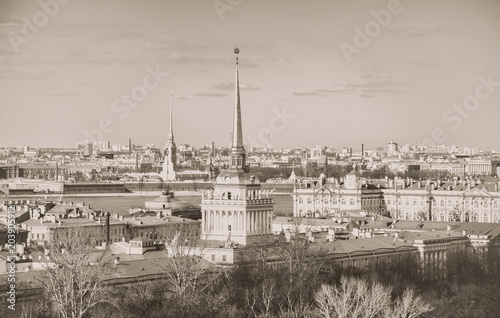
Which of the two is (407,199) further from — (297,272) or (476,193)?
(297,272)

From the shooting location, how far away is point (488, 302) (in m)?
39.6

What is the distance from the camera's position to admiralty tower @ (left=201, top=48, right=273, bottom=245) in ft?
138

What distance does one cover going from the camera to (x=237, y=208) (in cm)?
4222

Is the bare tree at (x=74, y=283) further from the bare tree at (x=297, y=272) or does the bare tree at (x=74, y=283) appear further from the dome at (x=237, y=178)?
the dome at (x=237, y=178)

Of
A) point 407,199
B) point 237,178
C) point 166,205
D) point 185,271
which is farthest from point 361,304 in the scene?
point 166,205

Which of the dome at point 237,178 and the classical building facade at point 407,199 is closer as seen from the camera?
the dome at point 237,178

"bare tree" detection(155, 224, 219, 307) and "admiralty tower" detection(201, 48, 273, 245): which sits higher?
"admiralty tower" detection(201, 48, 273, 245)

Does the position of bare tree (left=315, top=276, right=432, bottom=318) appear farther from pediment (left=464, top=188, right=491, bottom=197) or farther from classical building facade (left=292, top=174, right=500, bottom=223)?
pediment (left=464, top=188, right=491, bottom=197)

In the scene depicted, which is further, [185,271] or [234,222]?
[234,222]

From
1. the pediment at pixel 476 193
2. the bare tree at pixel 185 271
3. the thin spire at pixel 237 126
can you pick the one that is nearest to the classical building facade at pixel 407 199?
the pediment at pixel 476 193

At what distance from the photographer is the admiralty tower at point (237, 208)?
42.1 meters

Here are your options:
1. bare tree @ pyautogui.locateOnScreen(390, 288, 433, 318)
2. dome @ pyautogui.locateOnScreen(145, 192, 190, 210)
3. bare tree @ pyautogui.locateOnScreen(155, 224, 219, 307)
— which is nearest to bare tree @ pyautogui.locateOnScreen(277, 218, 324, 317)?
bare tree @ pyautogui.locateOnScreen(155, 224, 219, 307)

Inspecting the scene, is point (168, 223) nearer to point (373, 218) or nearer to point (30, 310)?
point (373, 218)

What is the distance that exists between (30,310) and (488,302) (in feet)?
51.6
